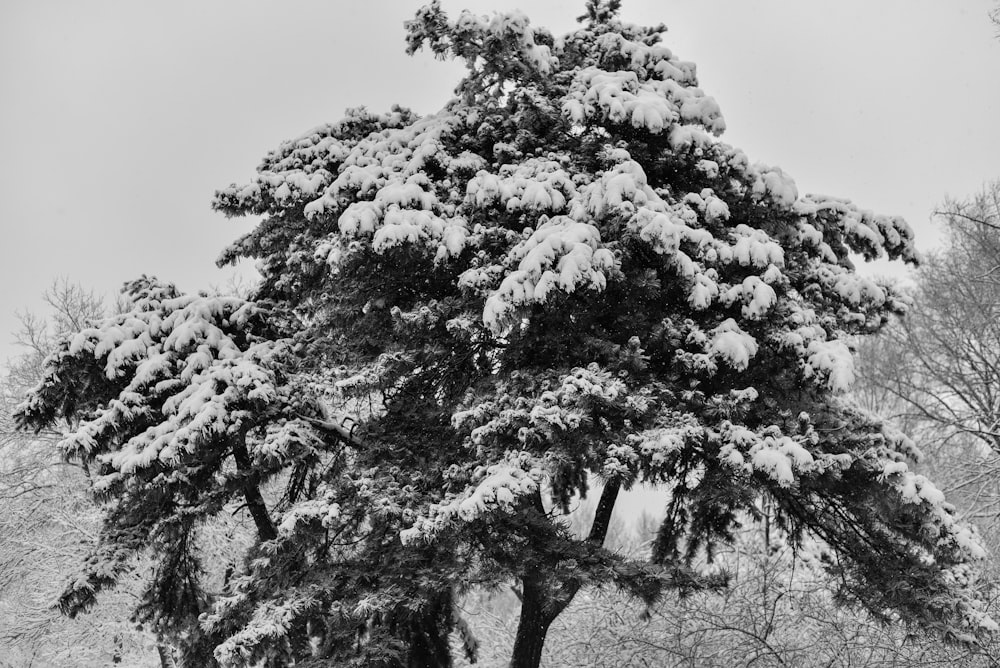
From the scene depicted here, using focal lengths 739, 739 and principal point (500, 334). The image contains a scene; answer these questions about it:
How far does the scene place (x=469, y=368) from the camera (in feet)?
24.1

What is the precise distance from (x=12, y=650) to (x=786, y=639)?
17.9 m

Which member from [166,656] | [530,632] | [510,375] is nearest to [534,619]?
[530,632]

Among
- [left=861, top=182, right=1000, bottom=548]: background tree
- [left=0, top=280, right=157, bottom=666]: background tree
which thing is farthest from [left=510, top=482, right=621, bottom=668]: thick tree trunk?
[left=0, top=280, right=157, bottom=666]: background tree

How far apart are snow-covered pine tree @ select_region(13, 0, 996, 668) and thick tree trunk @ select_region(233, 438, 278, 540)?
42 mm

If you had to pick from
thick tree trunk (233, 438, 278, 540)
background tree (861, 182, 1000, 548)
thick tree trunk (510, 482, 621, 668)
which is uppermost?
background tree (861, 182, 1000, 548)

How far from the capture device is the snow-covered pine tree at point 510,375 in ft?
19.3

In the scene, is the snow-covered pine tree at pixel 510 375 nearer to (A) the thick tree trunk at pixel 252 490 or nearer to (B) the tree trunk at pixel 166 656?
(A) the thick tree trunk at pixel 252 490

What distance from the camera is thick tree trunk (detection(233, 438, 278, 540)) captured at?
721cm

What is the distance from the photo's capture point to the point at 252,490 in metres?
7.82

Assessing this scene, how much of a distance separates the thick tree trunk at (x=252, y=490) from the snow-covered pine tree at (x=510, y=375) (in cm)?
4

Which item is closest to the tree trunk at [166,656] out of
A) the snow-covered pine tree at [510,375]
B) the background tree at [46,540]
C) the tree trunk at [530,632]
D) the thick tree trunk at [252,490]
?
the background tree at [46,540]

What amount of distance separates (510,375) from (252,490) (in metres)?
3.31

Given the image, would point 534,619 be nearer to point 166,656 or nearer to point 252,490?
point 252,490

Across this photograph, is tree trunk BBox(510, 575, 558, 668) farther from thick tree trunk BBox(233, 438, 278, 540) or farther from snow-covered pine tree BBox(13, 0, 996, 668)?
thick tree trunk BBox(233, 438, 278, 540)
